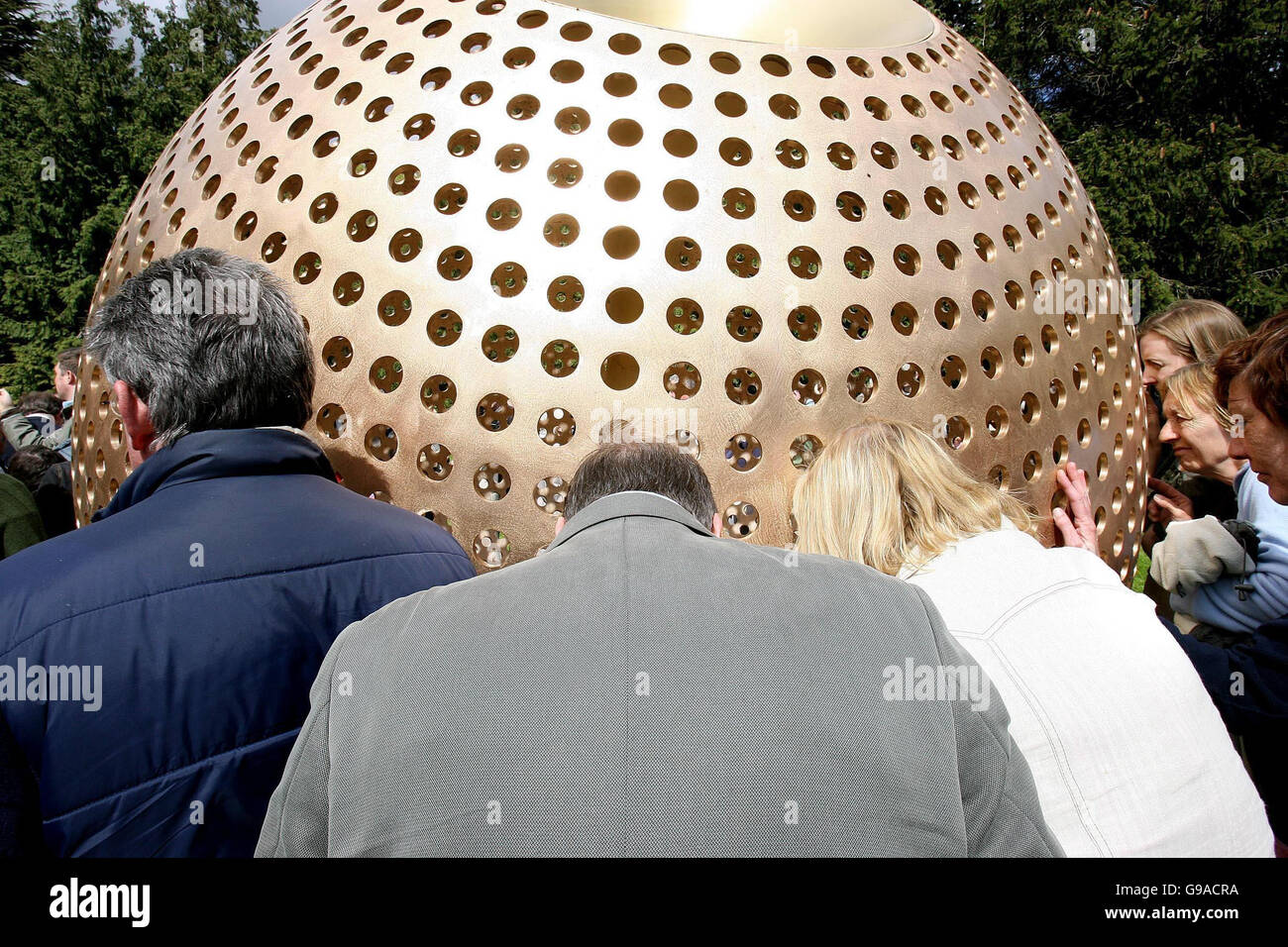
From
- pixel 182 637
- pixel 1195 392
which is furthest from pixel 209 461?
pixel 1195 392

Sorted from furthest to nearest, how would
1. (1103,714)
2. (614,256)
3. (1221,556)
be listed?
(1221,556) < (614,256) < (1103,714)

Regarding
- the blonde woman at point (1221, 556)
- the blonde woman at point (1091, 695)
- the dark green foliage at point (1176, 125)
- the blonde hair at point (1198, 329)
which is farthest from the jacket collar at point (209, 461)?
the dark green foliage at point (1176, 125)

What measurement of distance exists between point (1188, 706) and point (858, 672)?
37.8 inches

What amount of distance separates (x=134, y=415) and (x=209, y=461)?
1.02ft

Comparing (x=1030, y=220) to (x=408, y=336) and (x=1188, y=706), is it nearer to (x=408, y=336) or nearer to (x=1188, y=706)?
(x=1188, y=706)

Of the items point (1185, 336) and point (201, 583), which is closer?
point (201, 583)

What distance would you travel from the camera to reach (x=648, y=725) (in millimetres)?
1111

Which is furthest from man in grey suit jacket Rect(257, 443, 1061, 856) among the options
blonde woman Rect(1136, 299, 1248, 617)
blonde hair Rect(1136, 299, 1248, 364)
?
blonde hair Rect(1136, 299, 1248, 364)

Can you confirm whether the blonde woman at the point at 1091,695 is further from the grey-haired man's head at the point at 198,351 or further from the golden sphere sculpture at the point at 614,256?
the grey-haired man's head at the point at 198,351

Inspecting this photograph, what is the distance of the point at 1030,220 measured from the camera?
2506 mm

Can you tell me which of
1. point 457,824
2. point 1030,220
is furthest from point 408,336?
point 1030,220

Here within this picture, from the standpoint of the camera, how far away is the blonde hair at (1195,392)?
3.15 meters

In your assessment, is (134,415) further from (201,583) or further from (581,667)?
(581,667)

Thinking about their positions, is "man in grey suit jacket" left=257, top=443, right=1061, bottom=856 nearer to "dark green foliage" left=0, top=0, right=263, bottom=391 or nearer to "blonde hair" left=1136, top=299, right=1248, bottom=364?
"blonde hair" left=1136, top=299, right=1248, bottom=364
